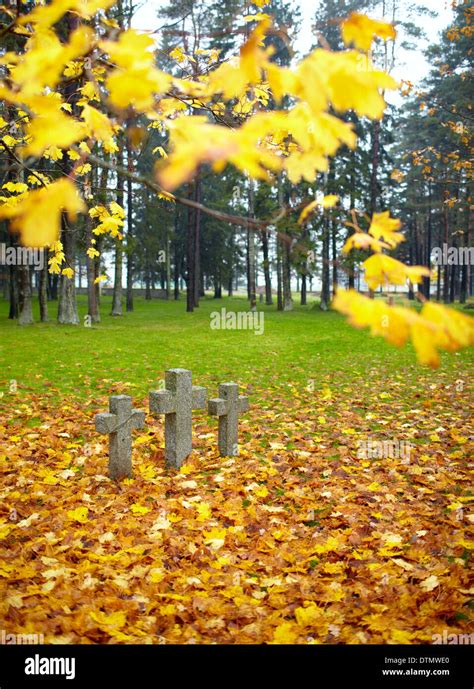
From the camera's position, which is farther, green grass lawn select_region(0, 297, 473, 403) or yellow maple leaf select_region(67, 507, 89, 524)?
green grass lawn select_region(0, 297, 473, 403)

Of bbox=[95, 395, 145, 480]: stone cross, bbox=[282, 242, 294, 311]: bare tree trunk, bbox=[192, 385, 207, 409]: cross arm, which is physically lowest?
bbox=[95, 395, 145, 480]: stone cross

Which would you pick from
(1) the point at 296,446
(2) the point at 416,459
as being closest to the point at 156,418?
(1) the point at 296,446

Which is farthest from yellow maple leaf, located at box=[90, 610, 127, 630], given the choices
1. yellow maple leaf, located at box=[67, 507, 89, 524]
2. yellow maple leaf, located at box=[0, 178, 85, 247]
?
yellow maple leaf, located at box=[0, 178, 85, 247]

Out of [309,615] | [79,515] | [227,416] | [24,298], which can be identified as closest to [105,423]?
[79,515]

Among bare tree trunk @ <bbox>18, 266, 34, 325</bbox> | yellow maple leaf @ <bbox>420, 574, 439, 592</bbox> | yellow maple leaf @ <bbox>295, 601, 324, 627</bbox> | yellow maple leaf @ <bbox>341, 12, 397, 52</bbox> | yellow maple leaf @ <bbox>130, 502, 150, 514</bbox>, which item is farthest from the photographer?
bare tree trunk @ <bbox>18, 266, 34, 325</bbox>

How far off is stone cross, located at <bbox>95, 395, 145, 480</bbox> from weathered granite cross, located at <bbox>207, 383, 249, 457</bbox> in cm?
107

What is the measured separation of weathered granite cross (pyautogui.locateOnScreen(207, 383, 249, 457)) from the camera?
220 inches

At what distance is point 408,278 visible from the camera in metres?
1.83

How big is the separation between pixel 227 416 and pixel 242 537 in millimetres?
1973

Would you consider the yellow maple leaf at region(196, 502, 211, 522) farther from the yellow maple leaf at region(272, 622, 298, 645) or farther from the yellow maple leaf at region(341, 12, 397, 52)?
the yellow maple leaf at region(341, 12, 397, 52)

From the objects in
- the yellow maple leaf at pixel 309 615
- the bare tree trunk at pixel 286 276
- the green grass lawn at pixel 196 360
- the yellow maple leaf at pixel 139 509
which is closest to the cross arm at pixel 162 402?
the yellow maple leaf at pixel 139 509

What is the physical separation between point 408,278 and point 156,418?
5.90 meters

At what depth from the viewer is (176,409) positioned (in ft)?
16.9
